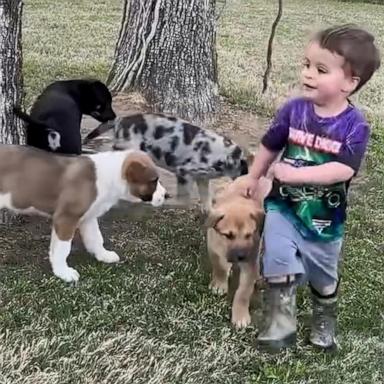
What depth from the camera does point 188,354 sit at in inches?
159

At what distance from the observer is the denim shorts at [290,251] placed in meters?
4.04

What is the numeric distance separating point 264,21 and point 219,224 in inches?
628

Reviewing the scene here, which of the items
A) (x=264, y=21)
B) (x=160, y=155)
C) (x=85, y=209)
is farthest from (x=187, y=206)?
(x=264, y=21)

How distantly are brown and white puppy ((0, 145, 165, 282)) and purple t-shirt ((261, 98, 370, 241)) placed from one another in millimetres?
898

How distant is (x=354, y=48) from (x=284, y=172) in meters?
0.63

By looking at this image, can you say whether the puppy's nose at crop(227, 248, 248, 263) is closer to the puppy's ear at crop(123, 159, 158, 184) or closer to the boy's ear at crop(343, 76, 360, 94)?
the puppy's ear at crop(123, 159, 158, 184)

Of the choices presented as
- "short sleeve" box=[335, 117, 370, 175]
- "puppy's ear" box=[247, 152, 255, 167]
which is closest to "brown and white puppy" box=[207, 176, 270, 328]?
"short sleeve" box=[335, 117, 370, 175]

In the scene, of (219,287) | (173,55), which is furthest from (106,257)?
(173,55)

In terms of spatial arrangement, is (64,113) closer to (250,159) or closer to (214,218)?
(250,159)

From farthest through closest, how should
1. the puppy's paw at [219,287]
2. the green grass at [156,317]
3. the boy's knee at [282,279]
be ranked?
the puppy's paw at [219,287] < the boy's knee at [282,279] < the green grass at [156,317]

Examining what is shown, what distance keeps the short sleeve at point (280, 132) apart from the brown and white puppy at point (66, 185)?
770 mm

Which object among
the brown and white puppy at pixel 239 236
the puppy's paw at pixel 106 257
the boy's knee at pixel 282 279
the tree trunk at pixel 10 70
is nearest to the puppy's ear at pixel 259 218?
the brown and white puppy at pixel 239 236

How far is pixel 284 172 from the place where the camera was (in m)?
3.91

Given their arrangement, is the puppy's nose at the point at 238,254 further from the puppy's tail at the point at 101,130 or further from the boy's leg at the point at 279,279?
the puppy's tail at the point at 101,130
